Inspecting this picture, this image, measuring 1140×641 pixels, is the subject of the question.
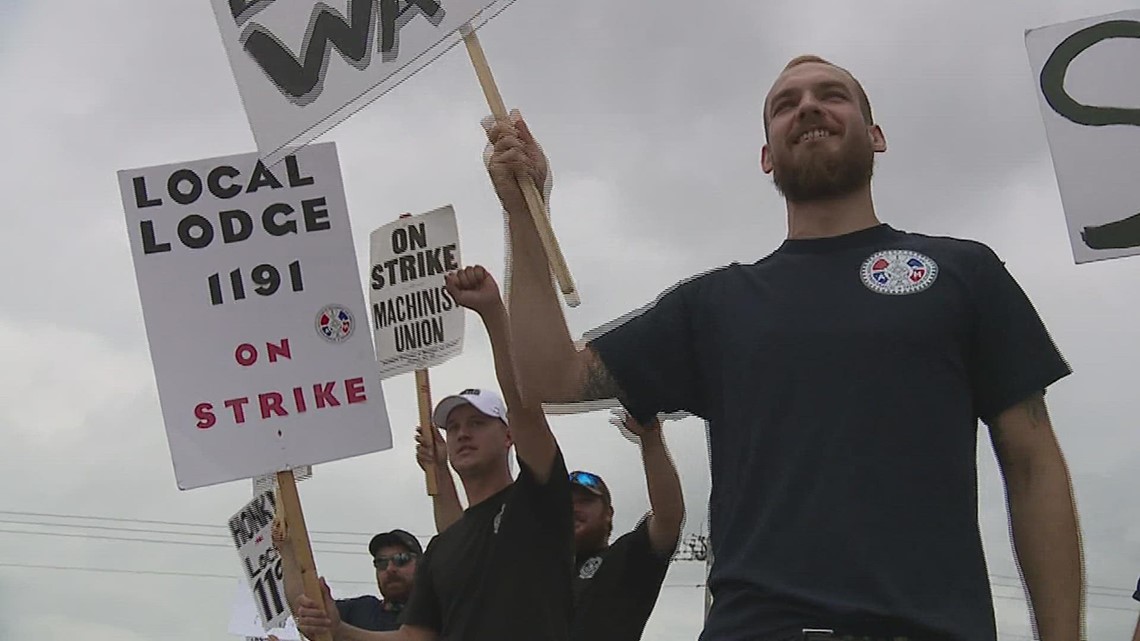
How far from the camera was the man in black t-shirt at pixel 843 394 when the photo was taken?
75.9 inches

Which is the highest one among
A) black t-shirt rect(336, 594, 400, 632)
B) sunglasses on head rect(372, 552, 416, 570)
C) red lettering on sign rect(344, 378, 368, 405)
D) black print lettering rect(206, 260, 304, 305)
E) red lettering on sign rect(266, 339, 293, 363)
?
black print lettering rect(206, 260, 304, 305)

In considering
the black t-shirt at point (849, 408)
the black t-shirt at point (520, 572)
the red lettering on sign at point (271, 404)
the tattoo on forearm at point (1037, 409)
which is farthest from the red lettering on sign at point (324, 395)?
the tattoo on forearm at point (1037, 409)

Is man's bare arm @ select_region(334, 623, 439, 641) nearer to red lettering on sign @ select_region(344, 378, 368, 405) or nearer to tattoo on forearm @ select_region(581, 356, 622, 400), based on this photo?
red lettering on sign @ select_region(344, 378, 368, 405)

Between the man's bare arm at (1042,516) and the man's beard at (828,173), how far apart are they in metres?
0.45

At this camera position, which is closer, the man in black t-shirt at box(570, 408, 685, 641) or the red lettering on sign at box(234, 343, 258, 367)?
the man in black t-shirt at box(570, 408, 685, 641)

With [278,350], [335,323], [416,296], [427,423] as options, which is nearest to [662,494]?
[335,323]

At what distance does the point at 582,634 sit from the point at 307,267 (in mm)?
1701

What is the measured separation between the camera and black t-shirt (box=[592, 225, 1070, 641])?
6.30ft

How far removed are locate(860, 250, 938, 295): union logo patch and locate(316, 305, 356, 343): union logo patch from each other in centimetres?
294

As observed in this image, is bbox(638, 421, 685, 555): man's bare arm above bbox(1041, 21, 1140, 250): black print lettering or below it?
below

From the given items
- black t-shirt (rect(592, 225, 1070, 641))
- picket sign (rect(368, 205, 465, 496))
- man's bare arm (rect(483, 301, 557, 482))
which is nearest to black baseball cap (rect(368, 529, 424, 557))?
picket sign (rect(368, 205, 465, 496))

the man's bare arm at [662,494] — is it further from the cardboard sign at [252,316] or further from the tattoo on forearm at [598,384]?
the tattoo on forearm at [598,384]

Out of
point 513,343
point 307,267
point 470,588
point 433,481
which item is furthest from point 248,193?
point 513,343

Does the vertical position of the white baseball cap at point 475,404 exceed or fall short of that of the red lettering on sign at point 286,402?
it falls short
